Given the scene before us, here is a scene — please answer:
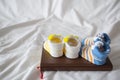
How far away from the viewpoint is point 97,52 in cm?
68

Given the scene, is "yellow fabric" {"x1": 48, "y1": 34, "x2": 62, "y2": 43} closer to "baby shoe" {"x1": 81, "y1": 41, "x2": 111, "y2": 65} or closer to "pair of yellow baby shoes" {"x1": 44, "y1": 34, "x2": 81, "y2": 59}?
"pair of yellow baby shoes" {"x1": 44, "y1": 34, "x2": 81, "y2": 59}

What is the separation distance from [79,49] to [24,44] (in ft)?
1.08

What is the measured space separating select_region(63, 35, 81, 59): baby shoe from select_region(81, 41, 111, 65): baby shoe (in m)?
0.04

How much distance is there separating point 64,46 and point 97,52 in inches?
5.9

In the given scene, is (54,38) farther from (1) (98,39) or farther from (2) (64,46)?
(1) (98,39)

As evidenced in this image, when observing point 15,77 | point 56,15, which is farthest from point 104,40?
point 56,15

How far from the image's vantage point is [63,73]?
2.40ft

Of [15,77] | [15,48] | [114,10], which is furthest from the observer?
[114,10]

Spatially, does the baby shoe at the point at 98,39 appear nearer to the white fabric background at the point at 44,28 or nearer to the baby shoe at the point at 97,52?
the baby shoe at the point at 97,52

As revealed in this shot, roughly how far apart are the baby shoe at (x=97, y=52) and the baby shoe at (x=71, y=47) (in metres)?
0.04

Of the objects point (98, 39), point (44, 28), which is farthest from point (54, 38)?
point (44, 28)

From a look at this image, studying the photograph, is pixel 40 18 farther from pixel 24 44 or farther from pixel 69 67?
pixel 69 67

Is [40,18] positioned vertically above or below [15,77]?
above

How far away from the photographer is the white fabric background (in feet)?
2.40
